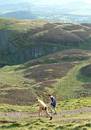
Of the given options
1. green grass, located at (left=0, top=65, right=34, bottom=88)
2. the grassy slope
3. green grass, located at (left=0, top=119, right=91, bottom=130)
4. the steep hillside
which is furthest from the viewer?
green grass, located at (left=0, top=65, right=34, bottom=88)

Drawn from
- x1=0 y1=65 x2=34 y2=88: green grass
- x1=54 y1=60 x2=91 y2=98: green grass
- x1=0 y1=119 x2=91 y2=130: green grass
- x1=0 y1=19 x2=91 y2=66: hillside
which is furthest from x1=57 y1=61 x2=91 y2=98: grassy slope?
x1=0 y1=19 x2=91 y2=66: hillside

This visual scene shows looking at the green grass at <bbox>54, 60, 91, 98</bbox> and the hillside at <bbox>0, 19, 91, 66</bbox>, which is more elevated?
the green grass at <bbox>54, 60, 91, 98</bbox>

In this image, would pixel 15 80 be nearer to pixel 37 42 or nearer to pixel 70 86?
pixel 70 86

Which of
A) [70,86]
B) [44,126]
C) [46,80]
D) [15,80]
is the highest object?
[44,126]

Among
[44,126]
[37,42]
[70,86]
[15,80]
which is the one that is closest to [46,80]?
[15,80]

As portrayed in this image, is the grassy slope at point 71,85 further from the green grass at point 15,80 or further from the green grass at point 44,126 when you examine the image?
the green grass at point 44,126

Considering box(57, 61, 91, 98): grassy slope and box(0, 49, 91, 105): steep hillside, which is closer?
box(0, 49, 91, 105): steep hillside

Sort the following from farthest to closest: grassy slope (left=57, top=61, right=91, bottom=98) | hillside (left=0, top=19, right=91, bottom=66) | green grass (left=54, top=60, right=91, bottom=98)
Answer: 1. hillside (left=0, top=19, right=91, bottom=66)
2. grassy slope (left=57, top=61, right=91, bottom=98)
3. green grass (left=54, top=60, right=91, bottom=98)

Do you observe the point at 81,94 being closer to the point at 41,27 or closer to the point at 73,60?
the point at 73,60

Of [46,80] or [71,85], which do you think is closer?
[71,85]

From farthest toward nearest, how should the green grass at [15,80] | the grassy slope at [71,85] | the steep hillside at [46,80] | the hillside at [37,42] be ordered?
the hillside at [37,42] → the green grass at [15,80] → the grassy slope at [71,85] → the steep hillside at [46,80]

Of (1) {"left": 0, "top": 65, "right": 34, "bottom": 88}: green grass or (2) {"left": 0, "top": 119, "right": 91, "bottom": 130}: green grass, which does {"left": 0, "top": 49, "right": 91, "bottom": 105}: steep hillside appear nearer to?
(1) {"left": 0, "top": 65, "right": 34, "bottom": 88}: green grass

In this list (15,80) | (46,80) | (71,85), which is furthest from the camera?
(15,80)

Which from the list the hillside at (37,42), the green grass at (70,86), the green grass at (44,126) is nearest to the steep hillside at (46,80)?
the green grass at (70,86)
